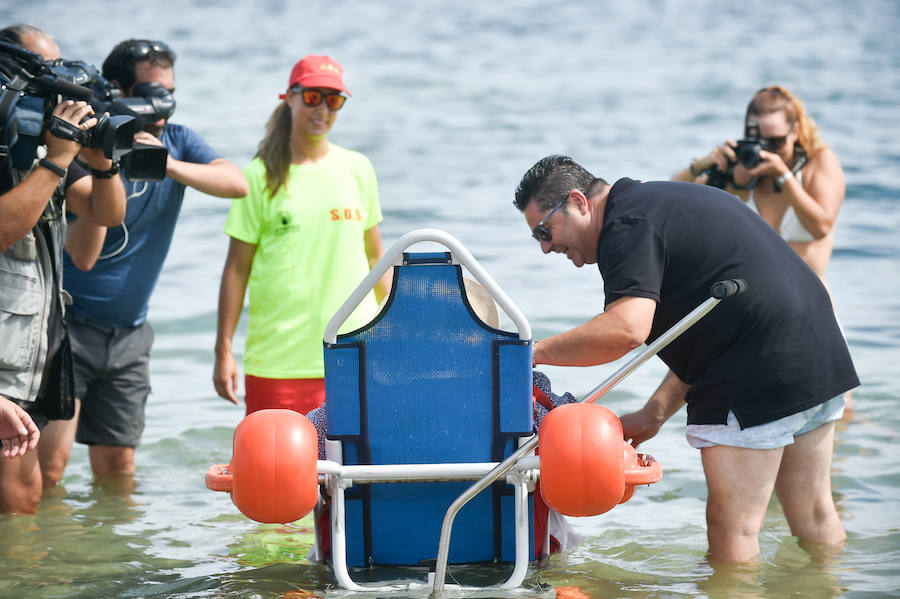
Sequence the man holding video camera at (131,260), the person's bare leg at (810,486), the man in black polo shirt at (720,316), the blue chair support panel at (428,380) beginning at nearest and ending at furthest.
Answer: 1. the blue chair support panel at (428,380)
2. the man in black polo shirt at (720,316)
3. the person's bare leg at (810,486)
4. the man holding video camera at (131,260)

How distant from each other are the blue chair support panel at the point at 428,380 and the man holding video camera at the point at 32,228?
Result: 1170mm

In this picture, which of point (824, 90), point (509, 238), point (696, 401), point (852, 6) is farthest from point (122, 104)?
point (852, 6)

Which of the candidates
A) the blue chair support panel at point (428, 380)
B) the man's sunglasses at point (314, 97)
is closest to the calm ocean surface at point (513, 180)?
the blue chair support panel at point (428, 380)

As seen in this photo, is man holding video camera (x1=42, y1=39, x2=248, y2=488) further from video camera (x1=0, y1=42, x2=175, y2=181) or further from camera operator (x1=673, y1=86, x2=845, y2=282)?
camera operator (x1=673, y1=86, x2=845, y2=282)

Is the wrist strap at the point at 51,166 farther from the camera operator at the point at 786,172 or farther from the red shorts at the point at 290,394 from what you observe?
the camera operator at the point at 786,172

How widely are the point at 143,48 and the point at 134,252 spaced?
86 centimetres

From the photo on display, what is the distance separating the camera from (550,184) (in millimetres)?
3795

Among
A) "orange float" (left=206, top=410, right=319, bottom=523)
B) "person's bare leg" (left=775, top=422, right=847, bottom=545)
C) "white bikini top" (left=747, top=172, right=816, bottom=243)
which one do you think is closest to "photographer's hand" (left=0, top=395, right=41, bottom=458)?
"orange float" (left=206, top=410, right=319, bottom=523)

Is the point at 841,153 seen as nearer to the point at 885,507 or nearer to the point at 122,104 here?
the point at 885,507

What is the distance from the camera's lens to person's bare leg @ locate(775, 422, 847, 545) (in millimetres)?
4004

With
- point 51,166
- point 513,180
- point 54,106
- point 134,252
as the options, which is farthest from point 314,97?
point 513,180

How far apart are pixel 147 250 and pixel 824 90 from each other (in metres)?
17.5

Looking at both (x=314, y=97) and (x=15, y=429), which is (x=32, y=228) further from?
(x=314, y=97)

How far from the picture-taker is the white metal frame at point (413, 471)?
130 inches
